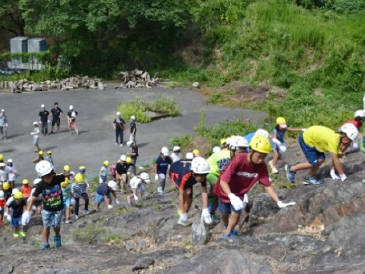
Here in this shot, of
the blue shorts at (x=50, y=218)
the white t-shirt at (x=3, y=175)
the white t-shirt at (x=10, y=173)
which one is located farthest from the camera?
the white t-shirt at (x=10, y=173)

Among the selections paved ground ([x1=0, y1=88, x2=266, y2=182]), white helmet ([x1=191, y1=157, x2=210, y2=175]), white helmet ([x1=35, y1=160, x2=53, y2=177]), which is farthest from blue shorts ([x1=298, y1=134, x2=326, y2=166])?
paved ground ([x1=0, y1=88, x2=266, y2=182])

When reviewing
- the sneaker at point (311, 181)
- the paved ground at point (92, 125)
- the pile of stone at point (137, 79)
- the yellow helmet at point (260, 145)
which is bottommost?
the paved ground at point (92, 125)

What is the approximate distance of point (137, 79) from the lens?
3344 cm

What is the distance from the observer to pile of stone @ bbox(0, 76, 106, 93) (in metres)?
31.0

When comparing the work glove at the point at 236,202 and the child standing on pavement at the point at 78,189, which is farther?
the child standing on pavement at the point at 78,189

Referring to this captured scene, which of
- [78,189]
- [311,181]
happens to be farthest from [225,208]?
[78,189]

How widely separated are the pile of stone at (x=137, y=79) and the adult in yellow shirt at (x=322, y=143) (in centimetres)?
2228

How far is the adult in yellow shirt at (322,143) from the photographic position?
9.55 meters

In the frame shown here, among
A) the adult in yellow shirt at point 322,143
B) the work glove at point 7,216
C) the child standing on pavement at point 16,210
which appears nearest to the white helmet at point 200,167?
the adult in yellow shirt at point 322,143

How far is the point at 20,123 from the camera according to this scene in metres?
25.1

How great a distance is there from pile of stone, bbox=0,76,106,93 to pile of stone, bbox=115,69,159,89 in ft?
4.55

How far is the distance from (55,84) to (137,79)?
475 centimetres

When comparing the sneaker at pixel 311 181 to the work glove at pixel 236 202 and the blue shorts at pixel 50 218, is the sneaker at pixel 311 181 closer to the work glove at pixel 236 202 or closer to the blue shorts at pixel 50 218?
the work glove at pixel 236 202

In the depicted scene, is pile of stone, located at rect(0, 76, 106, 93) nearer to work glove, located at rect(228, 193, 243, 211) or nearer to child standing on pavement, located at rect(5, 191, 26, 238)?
child standing on pavement, located at rect(5, 191, 26, 238)
